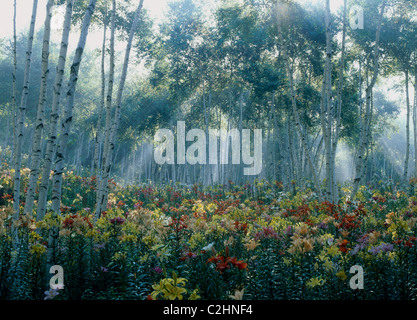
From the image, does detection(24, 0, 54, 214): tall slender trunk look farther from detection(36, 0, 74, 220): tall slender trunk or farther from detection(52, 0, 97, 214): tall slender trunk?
detection(52, 0, 97, 214): tall slender trunk

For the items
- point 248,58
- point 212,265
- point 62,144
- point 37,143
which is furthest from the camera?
point 248,58

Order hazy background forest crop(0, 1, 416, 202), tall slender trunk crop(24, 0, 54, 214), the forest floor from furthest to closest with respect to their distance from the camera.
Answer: hazy background forest crop(0, 1, 416, 202) → tall slender trunk crop(24, 0, 54, 214) → the forest floor

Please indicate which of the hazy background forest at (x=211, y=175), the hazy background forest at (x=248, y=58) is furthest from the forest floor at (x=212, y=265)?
the hazy background forest at (x=248, y=58)

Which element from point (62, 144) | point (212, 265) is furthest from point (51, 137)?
point (212, 265)

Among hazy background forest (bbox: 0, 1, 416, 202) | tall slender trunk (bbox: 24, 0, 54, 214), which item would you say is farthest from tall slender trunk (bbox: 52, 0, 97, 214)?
hazy background forest (bbox: 0, 1, 416, 202)

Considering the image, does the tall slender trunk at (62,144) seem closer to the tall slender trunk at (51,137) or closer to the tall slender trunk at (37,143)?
the tall slender trunk at (51,137)

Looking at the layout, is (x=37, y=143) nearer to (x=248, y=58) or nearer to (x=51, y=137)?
(x=51, y=137)

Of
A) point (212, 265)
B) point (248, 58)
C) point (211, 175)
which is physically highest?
point (248, 58)

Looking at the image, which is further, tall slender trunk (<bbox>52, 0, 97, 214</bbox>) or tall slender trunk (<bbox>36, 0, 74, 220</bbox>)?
tall slender trunk (<bbox>36, 0, 74, 220</bbox>)

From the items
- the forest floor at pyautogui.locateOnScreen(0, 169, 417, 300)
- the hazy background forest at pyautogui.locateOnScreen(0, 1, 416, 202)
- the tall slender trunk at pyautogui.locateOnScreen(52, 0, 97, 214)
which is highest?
the hazy background forest at pyautogui.locateOnScreen(0, 1, 416, 202)

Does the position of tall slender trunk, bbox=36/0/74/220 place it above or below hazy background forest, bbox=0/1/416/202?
below

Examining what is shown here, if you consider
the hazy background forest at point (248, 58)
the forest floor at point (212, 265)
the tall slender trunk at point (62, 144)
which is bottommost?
the forest floor at point (212, 265)
